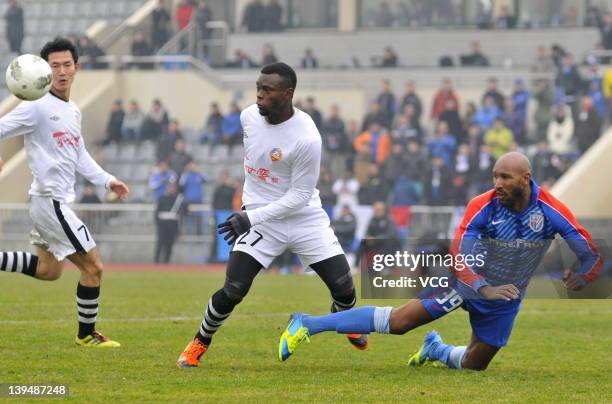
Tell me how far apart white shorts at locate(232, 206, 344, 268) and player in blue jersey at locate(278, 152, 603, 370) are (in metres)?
0.66

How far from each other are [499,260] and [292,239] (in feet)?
5.36

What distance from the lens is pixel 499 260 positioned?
366 inches

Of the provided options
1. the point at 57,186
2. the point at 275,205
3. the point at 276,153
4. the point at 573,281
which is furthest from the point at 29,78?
the point at 573,281

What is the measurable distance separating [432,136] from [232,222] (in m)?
19.7

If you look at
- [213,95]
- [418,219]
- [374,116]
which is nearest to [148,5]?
[213,95]

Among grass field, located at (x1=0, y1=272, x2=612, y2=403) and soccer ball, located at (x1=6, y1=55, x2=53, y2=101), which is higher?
soccer ball, located at (x1=6, y1=55, x2=53, y2=101)

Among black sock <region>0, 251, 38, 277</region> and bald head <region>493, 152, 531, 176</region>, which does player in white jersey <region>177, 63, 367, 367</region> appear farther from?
black sock <region>0, 251, 38, 277</region>

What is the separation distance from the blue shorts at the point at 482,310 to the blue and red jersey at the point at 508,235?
153mm

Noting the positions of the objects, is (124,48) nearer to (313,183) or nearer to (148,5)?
(148,5)

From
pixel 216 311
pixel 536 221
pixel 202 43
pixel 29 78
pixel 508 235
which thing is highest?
pixel 29 78

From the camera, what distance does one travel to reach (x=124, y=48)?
3694 centimetres

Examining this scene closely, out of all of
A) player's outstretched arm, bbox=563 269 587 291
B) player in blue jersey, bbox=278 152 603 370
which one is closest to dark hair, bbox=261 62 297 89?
player in blue jersey, bbox=278 152 603 370

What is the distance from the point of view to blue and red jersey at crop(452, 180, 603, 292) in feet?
30.3

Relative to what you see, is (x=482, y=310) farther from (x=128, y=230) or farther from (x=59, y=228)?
(x=128, y=230)
